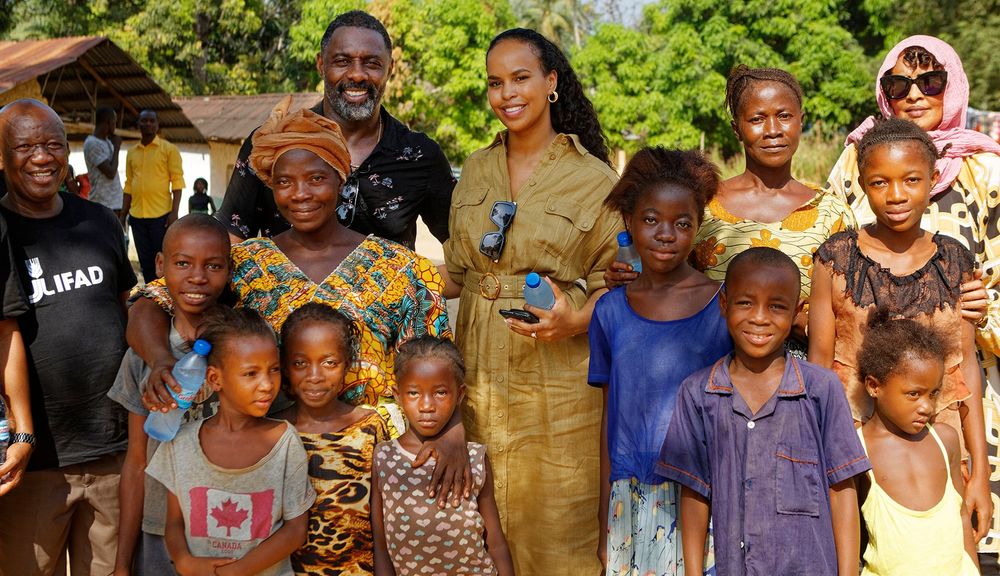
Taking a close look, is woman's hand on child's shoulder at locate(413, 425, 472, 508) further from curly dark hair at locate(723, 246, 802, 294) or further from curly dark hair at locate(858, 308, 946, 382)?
curly dark hair at locate(858, 308, 946, 382)

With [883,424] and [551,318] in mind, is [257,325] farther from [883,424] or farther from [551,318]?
[883,424]

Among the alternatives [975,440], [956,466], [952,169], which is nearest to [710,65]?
[952,169]

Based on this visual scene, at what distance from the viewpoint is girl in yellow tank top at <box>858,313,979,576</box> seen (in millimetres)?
2846

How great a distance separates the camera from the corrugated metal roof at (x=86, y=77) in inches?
591

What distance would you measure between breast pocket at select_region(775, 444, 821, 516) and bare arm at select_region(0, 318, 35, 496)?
256 cm

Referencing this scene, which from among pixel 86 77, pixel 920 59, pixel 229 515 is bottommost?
pixel 229 515

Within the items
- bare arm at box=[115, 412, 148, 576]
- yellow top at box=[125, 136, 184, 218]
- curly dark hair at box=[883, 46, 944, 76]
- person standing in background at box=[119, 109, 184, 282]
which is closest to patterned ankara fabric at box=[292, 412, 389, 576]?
bare arm at box=[115, 412, 148, 576]

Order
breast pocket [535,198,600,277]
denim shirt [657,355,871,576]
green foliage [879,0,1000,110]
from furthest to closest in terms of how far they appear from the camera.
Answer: green foliage [879,0,1000,110] → breast pocket [535,198,600,277] → denim shirt [657,355,871,576]

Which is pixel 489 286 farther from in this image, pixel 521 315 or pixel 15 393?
pixel 15 393

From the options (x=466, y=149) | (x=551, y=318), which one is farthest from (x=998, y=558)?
(x=466, y=149)

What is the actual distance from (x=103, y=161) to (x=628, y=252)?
913cm

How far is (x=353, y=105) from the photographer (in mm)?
3836

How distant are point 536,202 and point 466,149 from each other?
25068 millimetres

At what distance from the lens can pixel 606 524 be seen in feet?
9.93
